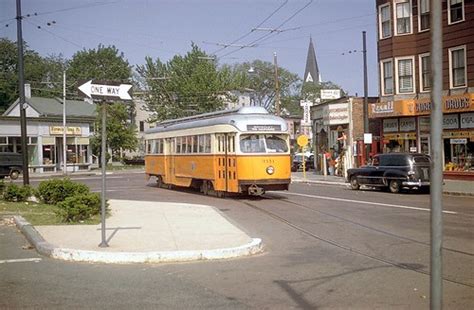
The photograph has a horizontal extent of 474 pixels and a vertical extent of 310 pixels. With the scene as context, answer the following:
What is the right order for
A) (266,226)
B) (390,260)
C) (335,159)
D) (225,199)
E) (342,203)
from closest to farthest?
(390,260) → (266,226) → (342,203) → (225,199) → (335,159)

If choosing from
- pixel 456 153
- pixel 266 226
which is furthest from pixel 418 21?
pixel 266 226

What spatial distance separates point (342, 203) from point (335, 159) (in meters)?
20.0

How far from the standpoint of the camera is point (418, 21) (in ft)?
103

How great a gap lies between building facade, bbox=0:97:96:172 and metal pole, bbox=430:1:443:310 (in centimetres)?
4885

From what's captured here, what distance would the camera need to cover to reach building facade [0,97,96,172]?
52812 mm

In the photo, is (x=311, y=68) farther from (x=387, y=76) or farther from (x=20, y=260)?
(x=20, y=260)

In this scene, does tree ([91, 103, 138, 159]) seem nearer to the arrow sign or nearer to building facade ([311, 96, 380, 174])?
building facade ([311, 96, 380, 174])

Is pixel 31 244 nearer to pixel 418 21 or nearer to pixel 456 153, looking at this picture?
pixel 456 153

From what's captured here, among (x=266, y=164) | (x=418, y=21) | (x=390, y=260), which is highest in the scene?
(x=418, y=21)

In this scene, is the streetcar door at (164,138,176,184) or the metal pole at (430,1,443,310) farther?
the streetcar door at (164,138,176,184)

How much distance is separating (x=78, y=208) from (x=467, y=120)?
68.6ft

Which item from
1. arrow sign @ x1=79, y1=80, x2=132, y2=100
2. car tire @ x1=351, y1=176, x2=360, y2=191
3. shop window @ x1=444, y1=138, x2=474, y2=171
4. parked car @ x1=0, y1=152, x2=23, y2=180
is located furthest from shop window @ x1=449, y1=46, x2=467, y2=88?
parked car @ x1=0, y1=152, x2=23, y2=180

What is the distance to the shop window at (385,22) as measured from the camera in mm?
33156

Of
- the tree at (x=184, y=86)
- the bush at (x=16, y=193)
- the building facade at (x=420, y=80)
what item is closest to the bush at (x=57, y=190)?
the bush at (x=16, y=193)
